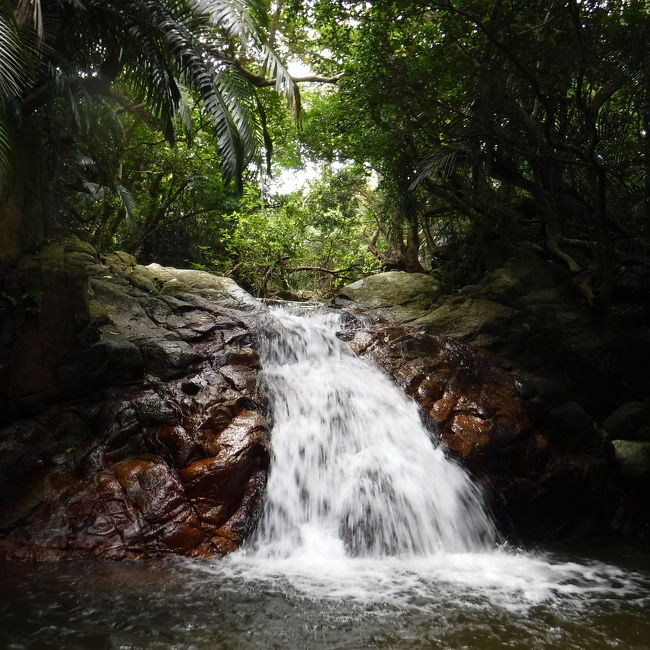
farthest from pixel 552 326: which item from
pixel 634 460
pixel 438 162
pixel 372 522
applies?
pixel 372 522

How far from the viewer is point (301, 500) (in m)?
5.21

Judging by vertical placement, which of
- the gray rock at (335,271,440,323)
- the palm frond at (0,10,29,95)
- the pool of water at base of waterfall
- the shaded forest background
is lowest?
the pool of water at base of waterfall

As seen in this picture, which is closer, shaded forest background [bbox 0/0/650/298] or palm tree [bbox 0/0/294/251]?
palm tree [bbox 0/0/294/251]

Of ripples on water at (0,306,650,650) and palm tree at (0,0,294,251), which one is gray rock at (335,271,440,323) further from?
palm tree at (0,0,294,251)

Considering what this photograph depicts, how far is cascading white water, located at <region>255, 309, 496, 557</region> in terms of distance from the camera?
4.92 metres

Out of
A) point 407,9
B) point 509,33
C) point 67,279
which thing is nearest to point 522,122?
point 509,33

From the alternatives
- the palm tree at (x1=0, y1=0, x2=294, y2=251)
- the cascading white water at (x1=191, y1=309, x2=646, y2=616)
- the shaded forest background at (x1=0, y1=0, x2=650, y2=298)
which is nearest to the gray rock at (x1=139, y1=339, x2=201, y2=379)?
the cascading white water at (x1=191, y1=309, x2=646, y2=616)

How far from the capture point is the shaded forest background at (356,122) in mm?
6289

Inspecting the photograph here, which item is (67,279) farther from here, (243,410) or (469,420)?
(469,420)

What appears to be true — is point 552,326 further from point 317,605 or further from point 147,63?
point 147,63

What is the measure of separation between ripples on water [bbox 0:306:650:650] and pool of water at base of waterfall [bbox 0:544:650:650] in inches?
0.5

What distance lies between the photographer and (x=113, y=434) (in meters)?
5.11

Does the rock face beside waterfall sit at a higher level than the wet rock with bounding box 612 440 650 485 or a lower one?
higher

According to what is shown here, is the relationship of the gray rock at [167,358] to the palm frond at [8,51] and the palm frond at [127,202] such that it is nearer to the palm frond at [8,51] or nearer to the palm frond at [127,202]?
the palm frond at [8,51]
